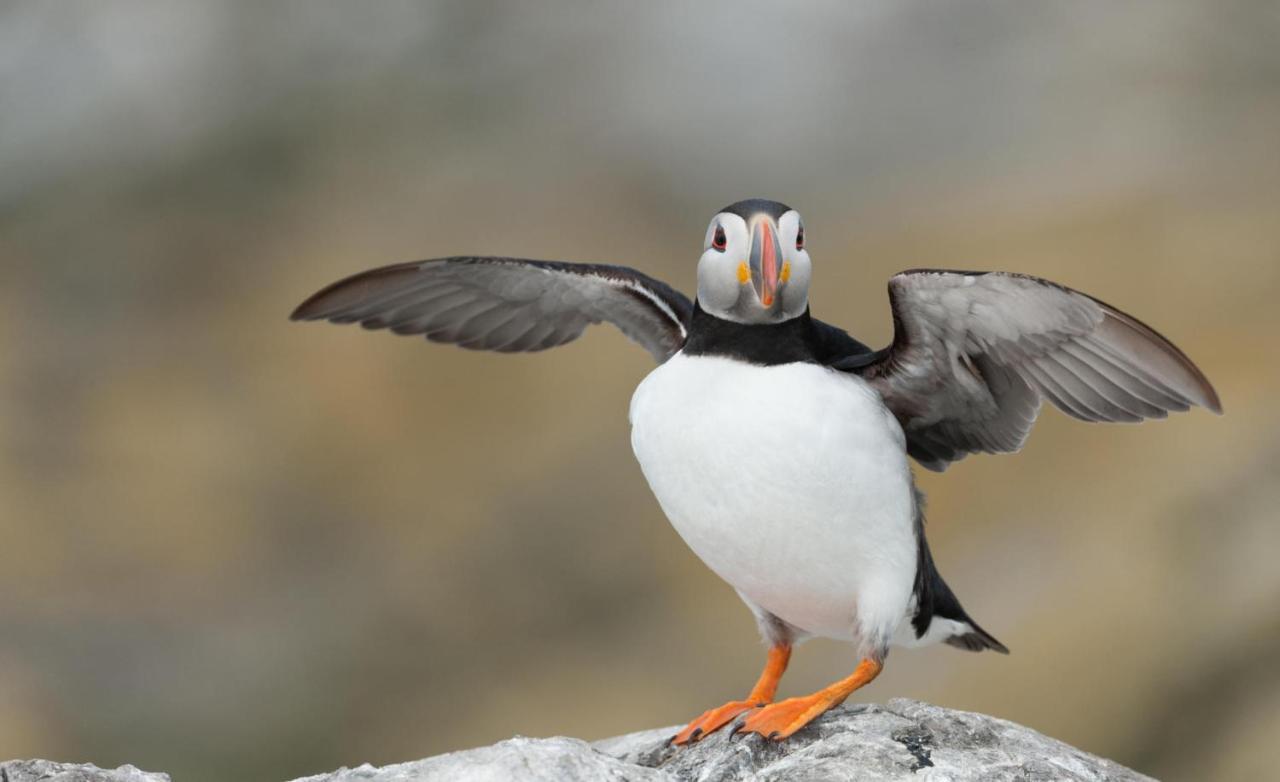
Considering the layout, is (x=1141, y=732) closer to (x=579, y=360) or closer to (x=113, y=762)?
(x=579, y=360)

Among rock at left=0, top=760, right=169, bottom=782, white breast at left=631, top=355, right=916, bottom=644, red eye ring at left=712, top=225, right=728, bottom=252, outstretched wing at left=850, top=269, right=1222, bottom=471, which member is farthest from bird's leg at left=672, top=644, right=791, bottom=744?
rock at left=0, top=760, right=169, bottom=782

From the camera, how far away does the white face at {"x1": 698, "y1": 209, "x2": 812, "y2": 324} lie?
3.46m

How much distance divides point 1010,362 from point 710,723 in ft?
3.66

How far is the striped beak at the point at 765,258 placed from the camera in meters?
3.45

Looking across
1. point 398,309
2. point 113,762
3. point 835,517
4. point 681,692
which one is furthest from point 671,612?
point 835,517

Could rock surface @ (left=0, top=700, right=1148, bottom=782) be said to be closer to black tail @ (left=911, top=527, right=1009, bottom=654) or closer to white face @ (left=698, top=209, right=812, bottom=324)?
black tail @ (left=911, top=527, right=1009, bottom=654)

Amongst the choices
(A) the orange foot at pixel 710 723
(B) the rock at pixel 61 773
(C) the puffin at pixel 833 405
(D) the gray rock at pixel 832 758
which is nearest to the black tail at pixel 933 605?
(C) the puffin at pixel 833 405

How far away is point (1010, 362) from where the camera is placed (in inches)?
146

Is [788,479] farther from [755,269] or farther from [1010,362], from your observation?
[1010,362]

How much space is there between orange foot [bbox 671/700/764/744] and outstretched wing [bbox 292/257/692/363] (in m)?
1.10

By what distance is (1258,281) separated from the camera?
9445 millimetres

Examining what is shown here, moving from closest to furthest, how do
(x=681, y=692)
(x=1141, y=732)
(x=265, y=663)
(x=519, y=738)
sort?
(x=519, y=738) < (x=1141, y=732) < (x=681, y=692) < (x=265, y=663)

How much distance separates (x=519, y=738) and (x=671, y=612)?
5770 millimetres

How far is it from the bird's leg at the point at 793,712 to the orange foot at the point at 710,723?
0.11m
